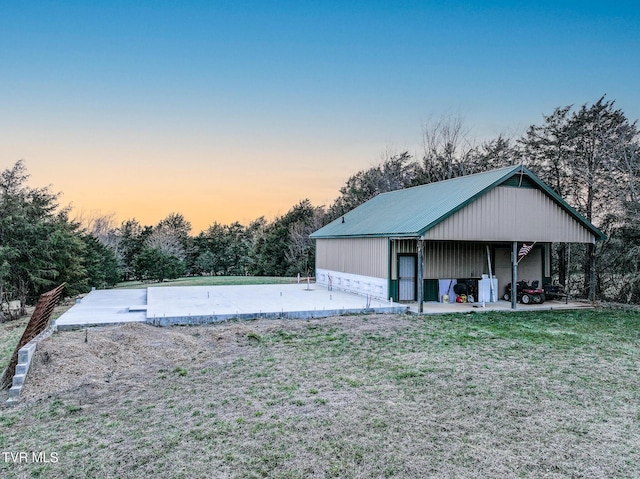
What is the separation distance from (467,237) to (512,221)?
188 cm

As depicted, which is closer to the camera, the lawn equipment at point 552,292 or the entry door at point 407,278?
the entry door at point 407,278

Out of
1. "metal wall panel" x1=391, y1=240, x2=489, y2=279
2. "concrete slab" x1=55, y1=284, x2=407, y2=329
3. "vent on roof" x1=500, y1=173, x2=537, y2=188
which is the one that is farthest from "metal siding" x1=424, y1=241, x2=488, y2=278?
"vent on roof" x1=500, y1=173, x2=537, y2=188

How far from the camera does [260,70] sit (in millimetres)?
17703

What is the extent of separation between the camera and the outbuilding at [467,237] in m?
12.8

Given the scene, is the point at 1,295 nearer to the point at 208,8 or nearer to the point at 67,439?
the point at 208,8

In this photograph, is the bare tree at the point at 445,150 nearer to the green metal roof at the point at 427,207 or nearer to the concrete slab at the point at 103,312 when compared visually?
the green metal roof at the point at 427,207

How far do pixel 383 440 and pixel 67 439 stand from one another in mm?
3125

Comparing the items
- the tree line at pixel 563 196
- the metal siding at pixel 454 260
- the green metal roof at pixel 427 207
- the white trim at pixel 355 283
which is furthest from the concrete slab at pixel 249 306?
the tree line at pixel 563 196

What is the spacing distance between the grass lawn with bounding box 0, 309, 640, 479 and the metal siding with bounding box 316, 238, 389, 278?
5.76m

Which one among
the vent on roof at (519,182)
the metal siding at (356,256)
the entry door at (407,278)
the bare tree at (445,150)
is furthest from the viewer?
the bare tree at (445,150)

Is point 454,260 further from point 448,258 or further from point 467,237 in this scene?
point 467,237

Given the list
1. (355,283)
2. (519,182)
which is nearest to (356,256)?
(355,283)

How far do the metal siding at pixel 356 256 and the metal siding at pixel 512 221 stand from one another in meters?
2.55

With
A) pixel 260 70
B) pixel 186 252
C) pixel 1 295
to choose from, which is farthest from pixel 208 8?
pixel 186 252
